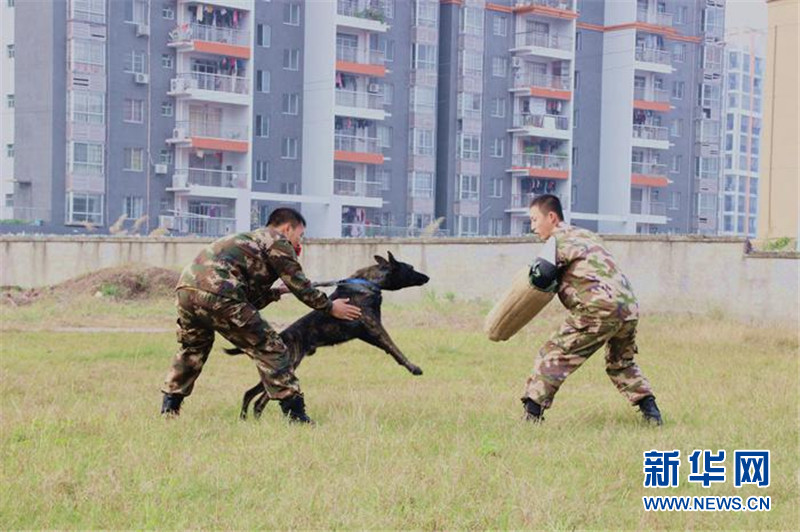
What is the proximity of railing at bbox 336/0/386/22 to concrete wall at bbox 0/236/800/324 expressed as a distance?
2772 cm

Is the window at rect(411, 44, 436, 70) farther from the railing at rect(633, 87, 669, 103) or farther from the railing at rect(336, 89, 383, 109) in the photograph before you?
the railing at rect(633, 87, 669, 103)

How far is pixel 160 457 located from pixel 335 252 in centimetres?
2413

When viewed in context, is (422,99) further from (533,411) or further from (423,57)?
(533,411)

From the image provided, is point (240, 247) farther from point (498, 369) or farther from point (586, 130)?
point (586, 130)

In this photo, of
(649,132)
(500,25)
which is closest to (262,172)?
(500,25)

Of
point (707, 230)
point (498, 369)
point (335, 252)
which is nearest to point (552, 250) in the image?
point (498, 369)

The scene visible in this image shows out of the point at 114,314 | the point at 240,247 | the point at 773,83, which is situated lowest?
the point at 114,314

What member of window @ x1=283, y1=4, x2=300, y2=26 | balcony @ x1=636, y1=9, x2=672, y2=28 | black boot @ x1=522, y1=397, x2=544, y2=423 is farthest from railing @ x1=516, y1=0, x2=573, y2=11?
black boot @ x1=522, y1=397, x2=544, y2=423

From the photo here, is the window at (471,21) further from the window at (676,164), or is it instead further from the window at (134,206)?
the window at (134,206)

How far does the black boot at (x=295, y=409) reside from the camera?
33.4ft

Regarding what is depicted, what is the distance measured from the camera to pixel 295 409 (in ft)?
33.6

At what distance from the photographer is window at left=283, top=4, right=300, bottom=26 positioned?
6438 cm

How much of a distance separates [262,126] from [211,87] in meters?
4.29

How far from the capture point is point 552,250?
10.3m
